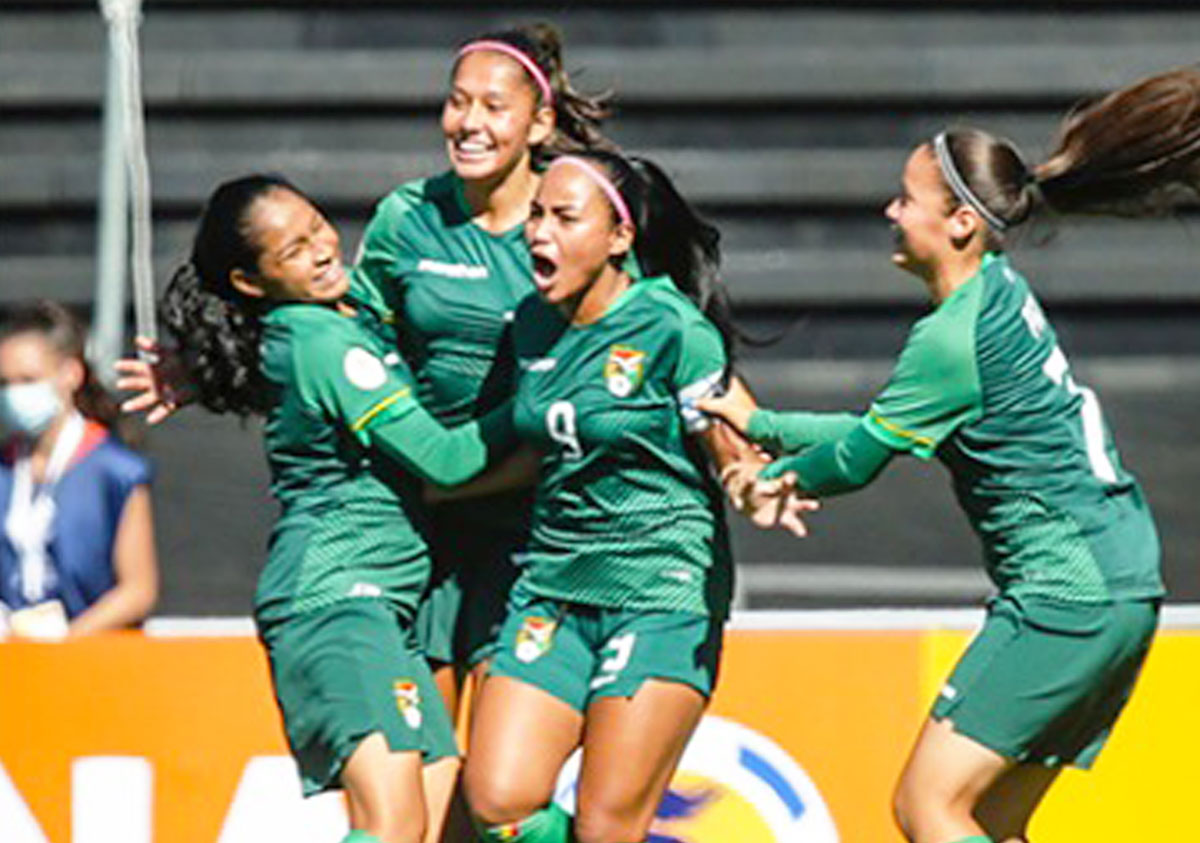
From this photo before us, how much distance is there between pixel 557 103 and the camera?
5.68 metres

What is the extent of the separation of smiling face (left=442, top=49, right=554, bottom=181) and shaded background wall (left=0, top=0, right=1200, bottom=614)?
15.4 feet

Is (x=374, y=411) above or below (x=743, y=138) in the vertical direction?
above

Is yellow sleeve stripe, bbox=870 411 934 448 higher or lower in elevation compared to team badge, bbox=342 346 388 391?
lower

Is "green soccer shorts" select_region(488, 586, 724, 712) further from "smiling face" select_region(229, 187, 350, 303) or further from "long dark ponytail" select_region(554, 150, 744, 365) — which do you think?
"smiling face" select_region(229, 187, 350, 303)

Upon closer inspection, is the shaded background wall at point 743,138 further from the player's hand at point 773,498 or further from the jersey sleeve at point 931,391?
the jersey sleeve at point 931,391

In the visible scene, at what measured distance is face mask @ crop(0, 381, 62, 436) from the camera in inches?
278

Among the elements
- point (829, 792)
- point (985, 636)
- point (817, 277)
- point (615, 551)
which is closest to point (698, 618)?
point (615, 551)

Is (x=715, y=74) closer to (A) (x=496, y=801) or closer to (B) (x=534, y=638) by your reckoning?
(B) (x=534, y=638)

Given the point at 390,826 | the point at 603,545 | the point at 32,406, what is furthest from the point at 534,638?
the point at 32,406

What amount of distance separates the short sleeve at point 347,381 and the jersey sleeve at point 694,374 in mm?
527

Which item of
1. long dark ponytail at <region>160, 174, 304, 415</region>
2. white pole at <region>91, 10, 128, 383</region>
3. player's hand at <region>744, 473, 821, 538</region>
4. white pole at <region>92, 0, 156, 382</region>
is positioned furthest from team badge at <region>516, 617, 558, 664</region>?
white pole at <region>91, 10, 128, 383</region>

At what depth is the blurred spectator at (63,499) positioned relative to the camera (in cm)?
691

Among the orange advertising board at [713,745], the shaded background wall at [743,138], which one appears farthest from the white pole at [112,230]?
the orange advertising board at [713,745]

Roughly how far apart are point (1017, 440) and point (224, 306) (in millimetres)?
1590
